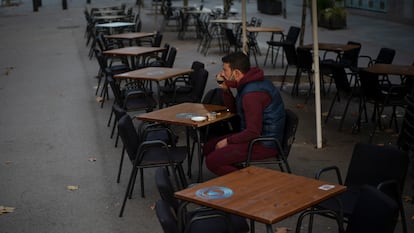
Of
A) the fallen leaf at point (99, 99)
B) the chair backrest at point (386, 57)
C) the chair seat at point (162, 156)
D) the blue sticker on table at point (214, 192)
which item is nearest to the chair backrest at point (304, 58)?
the chair backrest at point (386, 57)

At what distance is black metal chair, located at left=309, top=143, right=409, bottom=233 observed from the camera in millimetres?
5430

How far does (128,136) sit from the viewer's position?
7.13 m

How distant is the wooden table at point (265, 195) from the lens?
457 centimetres

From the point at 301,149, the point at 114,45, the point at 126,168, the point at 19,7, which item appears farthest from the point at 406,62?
the point at 19,7

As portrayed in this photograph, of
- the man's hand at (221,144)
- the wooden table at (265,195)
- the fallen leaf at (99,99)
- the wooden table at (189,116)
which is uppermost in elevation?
the wooden table at (189,116)

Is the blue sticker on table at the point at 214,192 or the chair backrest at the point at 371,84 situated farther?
the chair backrest at the point at 371,84

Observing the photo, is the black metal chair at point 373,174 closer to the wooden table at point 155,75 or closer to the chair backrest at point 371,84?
the chair backrest at point 371,84

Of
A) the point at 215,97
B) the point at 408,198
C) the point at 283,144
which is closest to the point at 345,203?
the point at 283,144

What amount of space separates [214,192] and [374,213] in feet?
3.60

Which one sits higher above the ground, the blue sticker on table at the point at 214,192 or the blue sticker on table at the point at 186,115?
the blue sticker on table at the point at 186,115

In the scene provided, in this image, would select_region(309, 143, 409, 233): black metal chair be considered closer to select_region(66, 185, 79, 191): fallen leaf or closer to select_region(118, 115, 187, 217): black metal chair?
select_region(118, 115, 187, 217): black metal chair

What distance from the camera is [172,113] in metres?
7.90

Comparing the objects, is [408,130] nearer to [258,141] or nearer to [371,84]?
[258,141]

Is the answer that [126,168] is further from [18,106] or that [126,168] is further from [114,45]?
[114,45]
